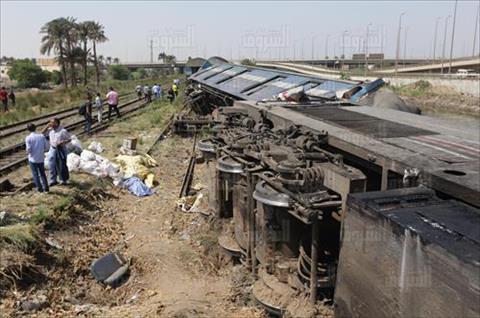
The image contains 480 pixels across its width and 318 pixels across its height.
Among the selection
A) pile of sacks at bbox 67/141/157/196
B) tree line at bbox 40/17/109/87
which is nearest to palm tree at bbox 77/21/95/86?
tree line at bbox 40/17/109/87

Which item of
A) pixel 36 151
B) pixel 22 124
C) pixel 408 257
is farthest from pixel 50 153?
pixel 22 124

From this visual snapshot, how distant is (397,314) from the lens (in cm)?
297

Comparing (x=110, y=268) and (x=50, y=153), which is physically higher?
(x=50, y=153)

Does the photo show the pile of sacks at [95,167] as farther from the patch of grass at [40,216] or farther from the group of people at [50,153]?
the patch of grass at [40,216]

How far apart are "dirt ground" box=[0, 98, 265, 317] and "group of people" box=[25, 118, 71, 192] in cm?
28

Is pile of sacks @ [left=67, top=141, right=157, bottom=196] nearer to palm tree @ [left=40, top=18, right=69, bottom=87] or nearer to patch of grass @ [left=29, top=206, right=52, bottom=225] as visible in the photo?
patch of grass @ [left=29, top=206, right=52, bottom=225]

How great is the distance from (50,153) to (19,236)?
3.11 m

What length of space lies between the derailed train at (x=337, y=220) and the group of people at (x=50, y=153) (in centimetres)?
286

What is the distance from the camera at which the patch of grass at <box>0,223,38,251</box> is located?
19.9 feet

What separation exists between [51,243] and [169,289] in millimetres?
1948

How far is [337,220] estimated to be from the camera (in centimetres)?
518

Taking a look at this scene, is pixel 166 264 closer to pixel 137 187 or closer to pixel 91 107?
pixel 137 187

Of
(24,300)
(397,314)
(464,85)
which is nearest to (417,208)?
(397,314)

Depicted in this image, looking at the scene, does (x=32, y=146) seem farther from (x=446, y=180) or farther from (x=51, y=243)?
(x=446, y=180)
